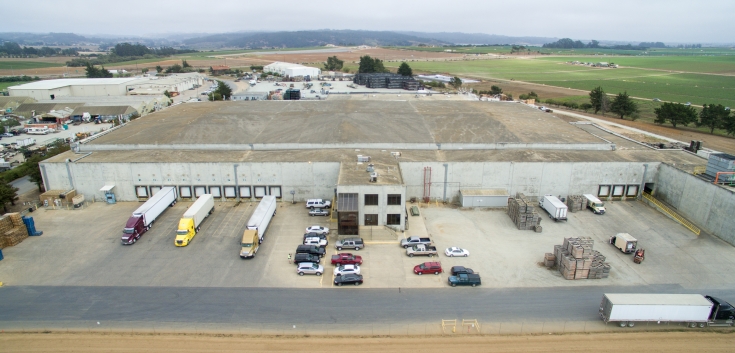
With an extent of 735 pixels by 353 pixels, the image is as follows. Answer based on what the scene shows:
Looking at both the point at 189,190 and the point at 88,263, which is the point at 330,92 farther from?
the point at 88,263

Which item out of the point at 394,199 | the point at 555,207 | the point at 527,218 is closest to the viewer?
the point at 394,199

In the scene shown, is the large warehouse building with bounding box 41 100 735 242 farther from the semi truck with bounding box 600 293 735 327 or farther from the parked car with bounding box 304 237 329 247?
the semi truck with bounding box 600 293 735 327

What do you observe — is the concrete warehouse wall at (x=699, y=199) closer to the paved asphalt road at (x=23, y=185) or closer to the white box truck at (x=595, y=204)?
the white box truck at (x=595, y=204)

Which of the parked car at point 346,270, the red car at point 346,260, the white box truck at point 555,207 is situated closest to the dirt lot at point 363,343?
the parked car at point 346,270

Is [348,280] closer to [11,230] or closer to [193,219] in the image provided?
[193,219]

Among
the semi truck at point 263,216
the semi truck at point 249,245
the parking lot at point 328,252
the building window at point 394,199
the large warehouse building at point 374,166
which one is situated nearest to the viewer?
the parking lot at point 328,252

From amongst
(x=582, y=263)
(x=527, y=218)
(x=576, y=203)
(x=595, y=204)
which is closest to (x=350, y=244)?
(x=527, y=218)
